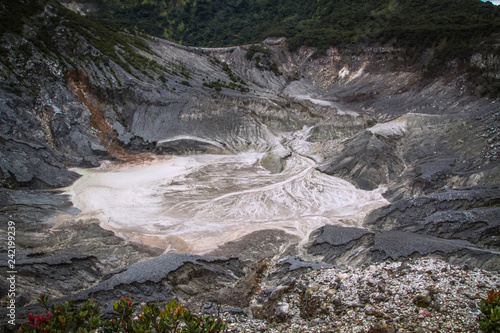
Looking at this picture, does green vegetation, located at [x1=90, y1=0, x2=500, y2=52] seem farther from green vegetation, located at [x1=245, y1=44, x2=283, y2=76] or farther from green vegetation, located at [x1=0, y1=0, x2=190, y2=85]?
green vegetation, located at [x1=0, y1=0, x2=190, y2=85]

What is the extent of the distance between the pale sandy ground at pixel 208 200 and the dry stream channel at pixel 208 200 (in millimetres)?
51

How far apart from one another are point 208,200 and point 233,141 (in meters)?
11.6

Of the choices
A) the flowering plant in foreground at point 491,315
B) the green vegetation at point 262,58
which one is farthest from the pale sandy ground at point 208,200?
the green vegetation at point 262,58

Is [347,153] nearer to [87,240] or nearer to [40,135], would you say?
[87,240]

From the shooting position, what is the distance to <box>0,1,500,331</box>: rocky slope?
41.8 feet

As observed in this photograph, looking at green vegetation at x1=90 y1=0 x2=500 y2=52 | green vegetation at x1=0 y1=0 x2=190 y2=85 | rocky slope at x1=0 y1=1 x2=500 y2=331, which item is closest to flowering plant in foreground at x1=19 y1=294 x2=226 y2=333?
rocky slope at x1=0 y1=1 x2=500 y2=331

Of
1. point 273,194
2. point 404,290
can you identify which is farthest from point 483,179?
point 404,290

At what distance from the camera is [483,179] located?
1911 cm

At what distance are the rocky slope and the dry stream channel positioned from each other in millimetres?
1025

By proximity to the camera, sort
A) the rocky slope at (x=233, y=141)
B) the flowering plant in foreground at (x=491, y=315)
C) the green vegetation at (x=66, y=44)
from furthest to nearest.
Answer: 1. the green vegetation at (x=66, y=44)
2. the rocky slope at (x=233, y=141)
3. the flowering plant in foreground at (x=491, y=315)

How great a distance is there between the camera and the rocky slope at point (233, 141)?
12742 millimetres

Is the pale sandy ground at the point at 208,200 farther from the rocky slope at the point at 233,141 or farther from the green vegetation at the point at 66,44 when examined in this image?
the green vegetation at the point at 66,44

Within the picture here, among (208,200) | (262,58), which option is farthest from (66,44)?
(262,58)

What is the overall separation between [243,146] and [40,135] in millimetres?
16974
